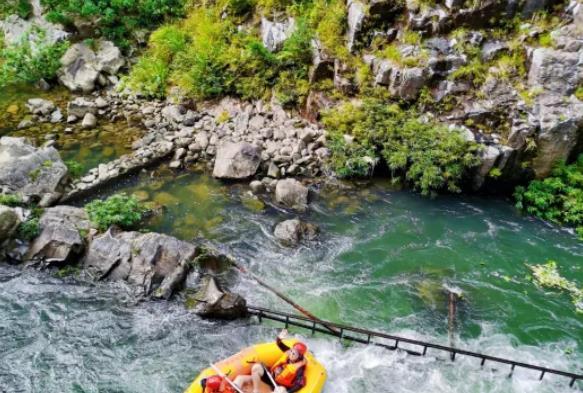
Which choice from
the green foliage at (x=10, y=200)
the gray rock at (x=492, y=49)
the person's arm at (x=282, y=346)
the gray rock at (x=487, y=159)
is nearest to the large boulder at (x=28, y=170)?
the green foliage at (x=10, y=200)

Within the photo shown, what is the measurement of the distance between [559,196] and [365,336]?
24.3 ft

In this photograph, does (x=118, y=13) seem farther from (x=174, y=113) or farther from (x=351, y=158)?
(x=351, y=158)

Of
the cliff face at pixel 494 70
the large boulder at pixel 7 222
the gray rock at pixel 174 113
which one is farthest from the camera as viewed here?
the gray rock at pixel 174 113

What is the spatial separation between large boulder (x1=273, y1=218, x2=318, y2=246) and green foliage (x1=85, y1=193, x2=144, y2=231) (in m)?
3.57

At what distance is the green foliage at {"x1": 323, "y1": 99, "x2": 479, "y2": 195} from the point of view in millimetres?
11805

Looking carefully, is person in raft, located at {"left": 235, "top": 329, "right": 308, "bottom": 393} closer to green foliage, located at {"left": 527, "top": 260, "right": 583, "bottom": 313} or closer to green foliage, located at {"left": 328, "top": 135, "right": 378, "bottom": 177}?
green foliage, located at {"left": 527, "top": 260, "right": 583, "bottom": 313}

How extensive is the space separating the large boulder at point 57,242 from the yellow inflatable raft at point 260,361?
4458 millimetres

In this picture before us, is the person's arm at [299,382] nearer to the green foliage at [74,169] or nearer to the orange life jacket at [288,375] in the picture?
the orange life jacket at [288,375]

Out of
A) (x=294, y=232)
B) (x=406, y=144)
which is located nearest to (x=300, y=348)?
(x=294, y=232)

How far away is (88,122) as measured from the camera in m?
14.9

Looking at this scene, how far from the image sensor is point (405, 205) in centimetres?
1226

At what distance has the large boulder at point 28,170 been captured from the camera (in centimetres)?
1088

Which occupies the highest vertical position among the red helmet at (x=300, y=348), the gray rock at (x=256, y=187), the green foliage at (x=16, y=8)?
the green foliage at (x=16, y=8)

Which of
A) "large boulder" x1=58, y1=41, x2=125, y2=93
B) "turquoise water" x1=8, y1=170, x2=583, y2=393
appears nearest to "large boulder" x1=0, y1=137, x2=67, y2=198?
"turquoise water" x1=8, y1=170, x2=583, y2=393
